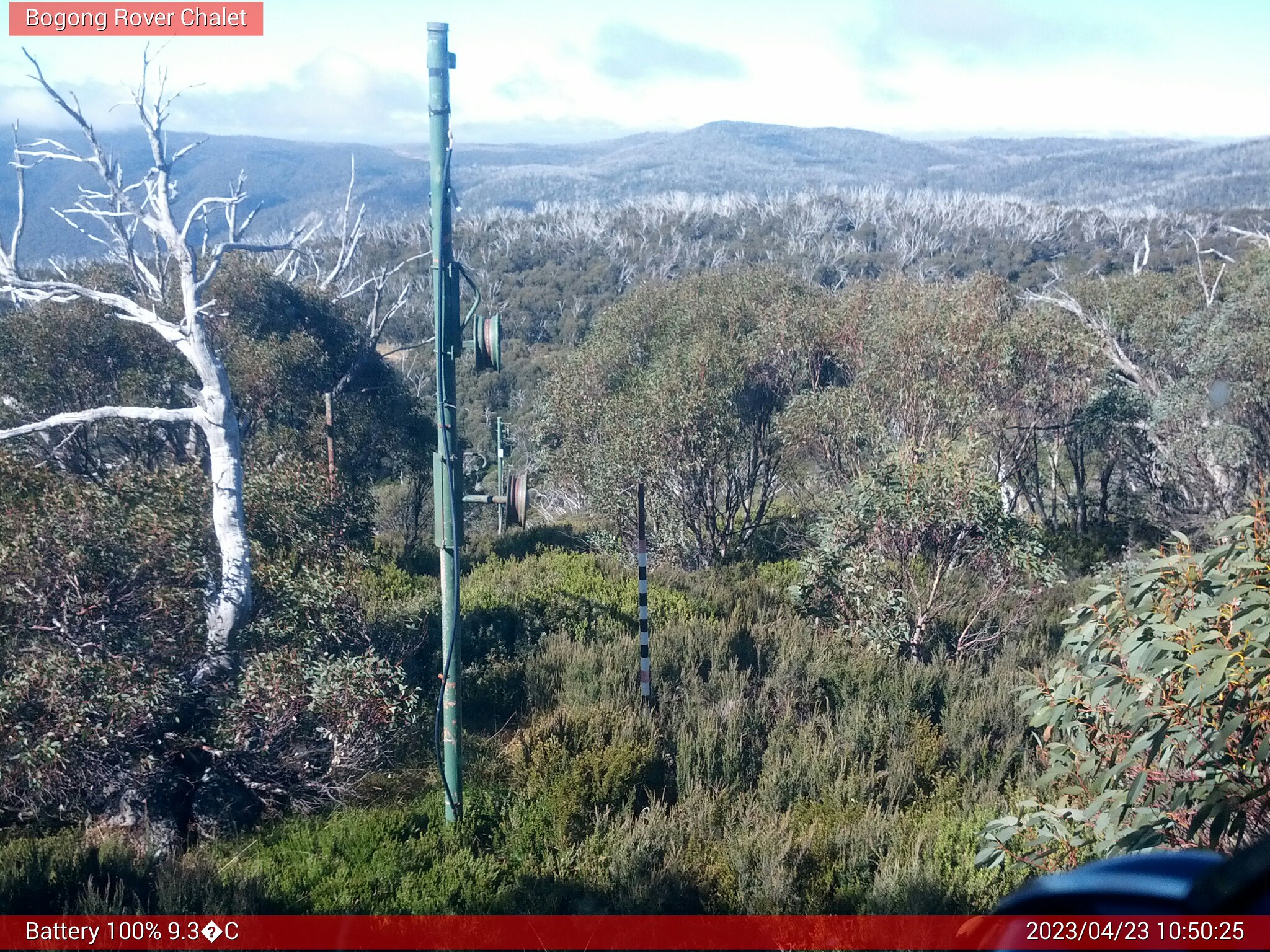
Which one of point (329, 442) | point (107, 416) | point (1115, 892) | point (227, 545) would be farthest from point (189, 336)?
point (1115, 892)

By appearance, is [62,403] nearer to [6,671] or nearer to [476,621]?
[476,621]

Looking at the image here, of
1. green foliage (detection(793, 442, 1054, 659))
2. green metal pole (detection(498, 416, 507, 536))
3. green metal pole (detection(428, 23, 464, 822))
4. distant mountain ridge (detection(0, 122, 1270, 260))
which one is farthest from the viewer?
distant mountain ridge (detection(0, 122, 1270, 260))

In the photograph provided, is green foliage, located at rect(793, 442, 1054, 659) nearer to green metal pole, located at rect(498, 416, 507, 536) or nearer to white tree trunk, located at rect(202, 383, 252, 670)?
green metal pole, located at rect(498, 416, 507, 536)

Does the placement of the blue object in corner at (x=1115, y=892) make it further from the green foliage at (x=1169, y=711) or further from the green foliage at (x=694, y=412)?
the green foliage at (x=694, y=412)

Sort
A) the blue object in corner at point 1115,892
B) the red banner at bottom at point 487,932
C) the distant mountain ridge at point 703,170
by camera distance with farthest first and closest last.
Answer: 1. the distant mountain ridge at point 703,170
2. the red banner at bottom at point 487,932
3. the blue object in corner at point 1115,892

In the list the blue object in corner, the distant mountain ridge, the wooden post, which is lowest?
the wooden post

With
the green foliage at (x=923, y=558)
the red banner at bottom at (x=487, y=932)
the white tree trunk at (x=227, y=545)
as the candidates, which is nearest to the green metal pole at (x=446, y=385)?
the red banner at bottom at (x=487, y=932)

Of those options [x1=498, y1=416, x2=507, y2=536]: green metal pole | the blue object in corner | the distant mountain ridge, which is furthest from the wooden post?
the distant mountain ridge
